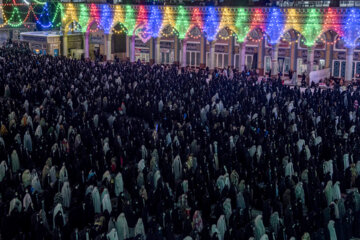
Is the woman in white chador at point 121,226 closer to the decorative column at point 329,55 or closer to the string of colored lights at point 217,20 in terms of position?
the string of colored lights at point 217,20

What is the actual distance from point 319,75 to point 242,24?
17.7 ft

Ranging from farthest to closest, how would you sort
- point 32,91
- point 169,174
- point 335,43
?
point 335,43 → point 32,91 → point 169,174

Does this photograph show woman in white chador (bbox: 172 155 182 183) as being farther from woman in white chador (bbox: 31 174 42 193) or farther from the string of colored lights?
the string of colored lights

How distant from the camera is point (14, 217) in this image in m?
9.08

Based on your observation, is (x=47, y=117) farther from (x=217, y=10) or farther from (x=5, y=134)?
(x=217, y=10)

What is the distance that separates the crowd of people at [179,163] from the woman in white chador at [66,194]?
1.1 inches

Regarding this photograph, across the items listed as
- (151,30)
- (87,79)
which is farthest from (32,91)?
(151,30)

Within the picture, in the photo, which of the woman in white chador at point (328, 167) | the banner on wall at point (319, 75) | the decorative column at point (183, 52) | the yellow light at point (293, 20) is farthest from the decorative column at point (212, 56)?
the woman in white chador at point (328, 167)

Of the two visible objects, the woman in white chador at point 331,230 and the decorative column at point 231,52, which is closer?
the woman in white chador at point 331,230

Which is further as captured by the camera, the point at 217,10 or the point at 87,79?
the point at 217,10

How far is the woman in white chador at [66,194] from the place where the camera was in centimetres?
1044

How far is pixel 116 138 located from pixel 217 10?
17.9 metres

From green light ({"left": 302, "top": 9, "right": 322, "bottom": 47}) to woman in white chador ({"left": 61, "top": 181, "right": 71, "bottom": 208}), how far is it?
19455 millimetres

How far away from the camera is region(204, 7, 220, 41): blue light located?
98.3 ft
